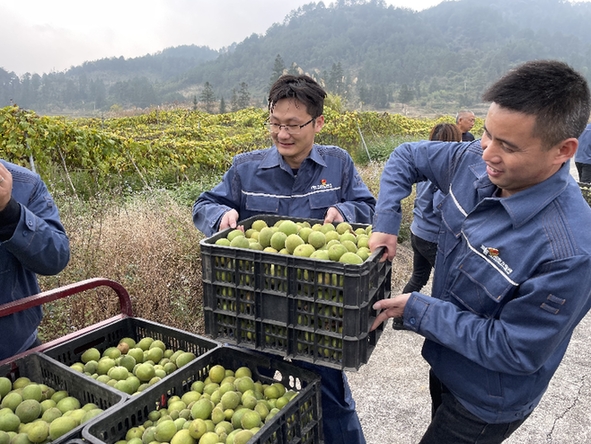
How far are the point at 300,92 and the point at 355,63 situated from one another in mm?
131279

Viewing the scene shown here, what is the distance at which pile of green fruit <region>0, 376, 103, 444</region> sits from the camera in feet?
5.76

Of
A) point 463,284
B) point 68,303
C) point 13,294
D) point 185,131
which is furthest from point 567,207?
point 185,131

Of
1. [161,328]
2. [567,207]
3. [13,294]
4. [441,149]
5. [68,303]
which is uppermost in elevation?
[441,149]

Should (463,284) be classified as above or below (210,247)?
below

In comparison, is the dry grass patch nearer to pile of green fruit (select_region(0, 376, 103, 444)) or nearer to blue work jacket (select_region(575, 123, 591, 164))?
pile of green fruit (select_region(0, 376, 103, 444))

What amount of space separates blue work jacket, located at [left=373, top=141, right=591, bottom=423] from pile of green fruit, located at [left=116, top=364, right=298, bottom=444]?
2.39 ft

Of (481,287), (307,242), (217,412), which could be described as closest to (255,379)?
(217,412)

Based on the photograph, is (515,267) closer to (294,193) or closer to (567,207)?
(567,207)

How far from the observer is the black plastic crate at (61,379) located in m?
1.93

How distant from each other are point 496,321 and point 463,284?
0.24m

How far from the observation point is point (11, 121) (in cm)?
658

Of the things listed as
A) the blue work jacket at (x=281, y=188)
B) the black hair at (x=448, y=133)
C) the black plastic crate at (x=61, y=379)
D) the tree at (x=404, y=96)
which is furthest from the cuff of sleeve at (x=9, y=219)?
the tree at (x=404, y=96)

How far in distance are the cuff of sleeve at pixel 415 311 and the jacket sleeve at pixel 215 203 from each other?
120 cm

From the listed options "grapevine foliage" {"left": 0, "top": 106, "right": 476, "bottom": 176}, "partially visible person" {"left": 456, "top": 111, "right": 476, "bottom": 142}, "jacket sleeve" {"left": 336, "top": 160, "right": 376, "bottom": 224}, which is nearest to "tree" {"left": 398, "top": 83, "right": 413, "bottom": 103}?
"grapevine foliage" {"left": 0, "top": 106, "right": 476, "bottom": 176}
